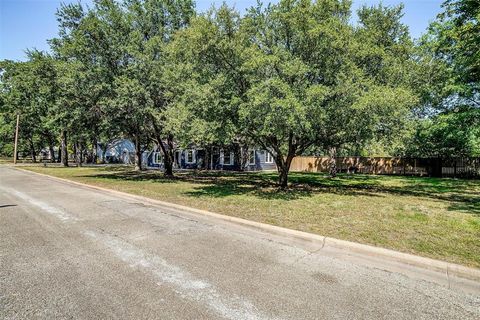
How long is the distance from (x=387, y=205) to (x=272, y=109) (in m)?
5.55

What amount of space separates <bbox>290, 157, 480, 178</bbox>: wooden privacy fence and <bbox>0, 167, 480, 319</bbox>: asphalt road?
28270 millimetres

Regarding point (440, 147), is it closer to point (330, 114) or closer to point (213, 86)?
point (330, 114)

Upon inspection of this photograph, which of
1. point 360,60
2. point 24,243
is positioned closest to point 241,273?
point 24,243

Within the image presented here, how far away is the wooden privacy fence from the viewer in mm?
25734

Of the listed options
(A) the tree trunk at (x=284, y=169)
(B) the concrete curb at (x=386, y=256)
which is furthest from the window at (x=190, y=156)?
(B) the concrete curb at (x=386, y=256)

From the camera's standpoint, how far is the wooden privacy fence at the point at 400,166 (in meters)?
25.7

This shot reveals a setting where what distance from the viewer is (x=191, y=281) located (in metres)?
3.92

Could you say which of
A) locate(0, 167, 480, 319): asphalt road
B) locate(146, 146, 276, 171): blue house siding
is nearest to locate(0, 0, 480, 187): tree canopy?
locate(0, 167, 480, 319): asphalt road

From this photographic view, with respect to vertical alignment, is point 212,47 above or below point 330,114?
above

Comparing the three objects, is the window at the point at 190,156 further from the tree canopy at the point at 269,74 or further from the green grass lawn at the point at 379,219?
the green grass lawn at the point at 379,219

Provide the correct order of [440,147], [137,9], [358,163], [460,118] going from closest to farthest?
[460,118], [137,9], [440,147], [358,163]

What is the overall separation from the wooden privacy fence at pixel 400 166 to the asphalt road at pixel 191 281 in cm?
2827

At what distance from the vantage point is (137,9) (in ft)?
61.5

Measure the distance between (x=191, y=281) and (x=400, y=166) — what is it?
31444mm
